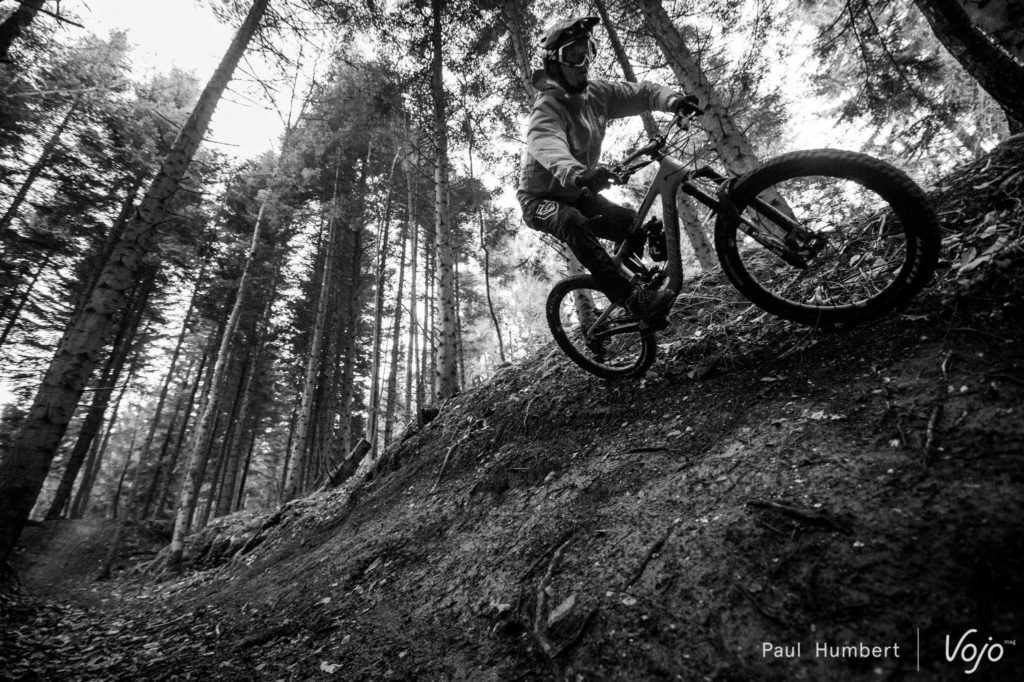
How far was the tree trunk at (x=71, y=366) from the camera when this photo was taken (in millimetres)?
4215

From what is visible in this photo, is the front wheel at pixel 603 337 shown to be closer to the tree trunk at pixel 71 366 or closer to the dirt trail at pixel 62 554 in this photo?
the tree trunk at pixel 71 366

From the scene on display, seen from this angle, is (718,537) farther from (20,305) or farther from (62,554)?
(20,305)

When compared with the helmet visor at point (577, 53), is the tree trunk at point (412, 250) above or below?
above

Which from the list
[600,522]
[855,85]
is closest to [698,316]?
[600,522]

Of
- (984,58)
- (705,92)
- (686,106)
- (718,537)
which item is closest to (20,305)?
(686,106)

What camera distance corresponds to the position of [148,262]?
15320 mm

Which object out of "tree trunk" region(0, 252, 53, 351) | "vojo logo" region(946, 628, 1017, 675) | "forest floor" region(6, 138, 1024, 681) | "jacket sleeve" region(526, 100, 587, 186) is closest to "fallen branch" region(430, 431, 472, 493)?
"forest floor" region(6, 138, 1024, 681)

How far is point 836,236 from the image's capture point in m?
3.02

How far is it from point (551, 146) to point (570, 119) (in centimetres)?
52

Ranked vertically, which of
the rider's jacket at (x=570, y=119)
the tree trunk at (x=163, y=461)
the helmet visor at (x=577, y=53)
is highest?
the tree trunk at (x=163, y=461)

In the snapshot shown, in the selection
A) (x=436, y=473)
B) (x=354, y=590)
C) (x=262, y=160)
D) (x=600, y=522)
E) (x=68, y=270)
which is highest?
(x=262, y=160)

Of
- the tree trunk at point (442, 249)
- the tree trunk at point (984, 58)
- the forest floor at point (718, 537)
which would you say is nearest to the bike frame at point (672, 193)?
the forest floor at point (718, 537)

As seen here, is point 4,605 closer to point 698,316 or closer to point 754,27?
point 698,316

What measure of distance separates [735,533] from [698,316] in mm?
2928
